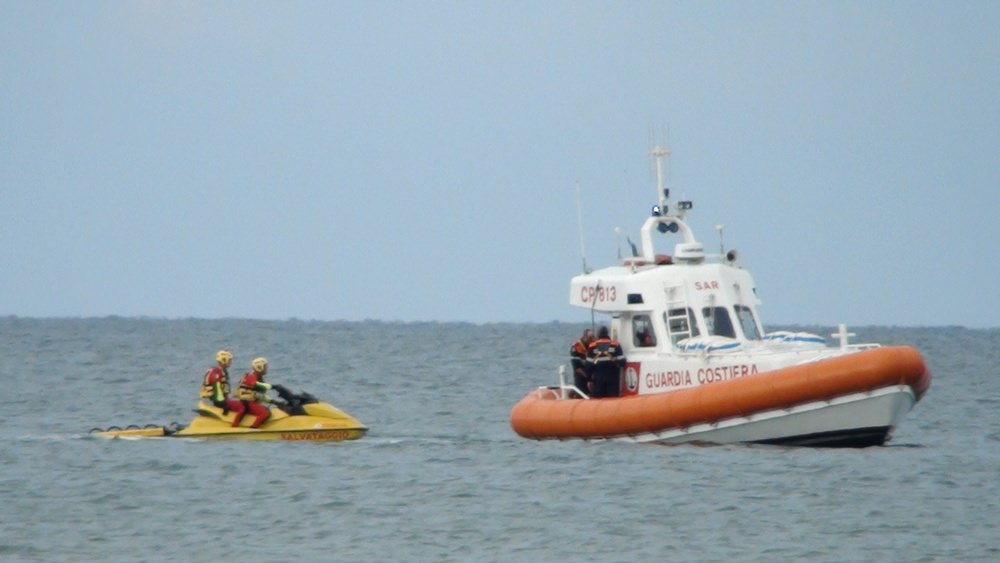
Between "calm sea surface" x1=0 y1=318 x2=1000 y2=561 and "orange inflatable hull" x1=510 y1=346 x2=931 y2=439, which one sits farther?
"orange inflatable hull" x1=510 y1=346 x2=931 y2=439

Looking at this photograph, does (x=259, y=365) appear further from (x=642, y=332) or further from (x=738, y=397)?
(x=738, y=397)

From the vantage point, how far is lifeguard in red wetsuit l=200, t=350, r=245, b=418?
2212cm

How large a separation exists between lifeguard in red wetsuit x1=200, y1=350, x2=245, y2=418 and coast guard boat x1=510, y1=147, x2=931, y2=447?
3.66 m

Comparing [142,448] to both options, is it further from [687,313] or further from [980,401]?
[980,401]

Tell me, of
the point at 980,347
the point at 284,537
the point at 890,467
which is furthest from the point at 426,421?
the point at 980,347

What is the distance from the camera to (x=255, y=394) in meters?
22.4

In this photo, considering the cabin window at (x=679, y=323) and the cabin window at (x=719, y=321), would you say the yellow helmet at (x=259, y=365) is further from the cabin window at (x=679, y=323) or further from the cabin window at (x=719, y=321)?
the cabin window at (x=719, y=321)

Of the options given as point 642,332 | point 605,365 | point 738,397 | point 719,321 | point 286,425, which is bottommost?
point 286,425

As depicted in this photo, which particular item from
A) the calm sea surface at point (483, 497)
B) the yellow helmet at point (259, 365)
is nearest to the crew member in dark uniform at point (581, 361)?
the calm sea surface at point (483, 497)

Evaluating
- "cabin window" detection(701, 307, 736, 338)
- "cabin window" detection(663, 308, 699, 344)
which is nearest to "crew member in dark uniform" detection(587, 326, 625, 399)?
"cabin window" detection(663, 308, 699, 344)

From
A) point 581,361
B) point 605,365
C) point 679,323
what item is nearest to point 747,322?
point 679,323

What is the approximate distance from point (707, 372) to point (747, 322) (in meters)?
1.68

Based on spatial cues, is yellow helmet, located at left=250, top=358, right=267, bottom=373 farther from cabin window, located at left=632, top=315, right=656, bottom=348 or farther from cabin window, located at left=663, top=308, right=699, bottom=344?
cabin window, located at left=663, top=308, right=699, bottom=344

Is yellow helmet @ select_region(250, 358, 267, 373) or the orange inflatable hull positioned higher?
yellow helmet @ select_region(250, 358, 267, 373)
